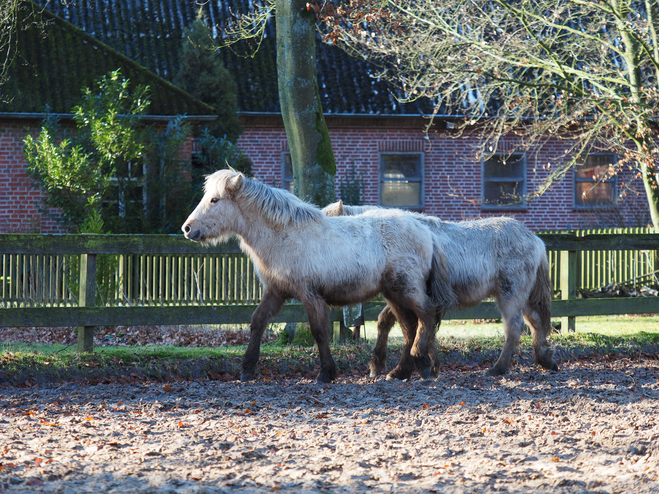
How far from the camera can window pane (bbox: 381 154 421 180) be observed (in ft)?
64.5

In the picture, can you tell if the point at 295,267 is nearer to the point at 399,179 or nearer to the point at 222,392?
the point at 222,392

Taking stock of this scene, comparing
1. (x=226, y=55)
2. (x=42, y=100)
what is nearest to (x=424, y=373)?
(x=42, y=100)

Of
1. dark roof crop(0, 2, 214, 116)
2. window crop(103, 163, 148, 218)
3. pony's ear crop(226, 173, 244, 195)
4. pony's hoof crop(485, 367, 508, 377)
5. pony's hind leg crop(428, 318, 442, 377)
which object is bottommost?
pony's hoof crop(485, 367, 508, 377)

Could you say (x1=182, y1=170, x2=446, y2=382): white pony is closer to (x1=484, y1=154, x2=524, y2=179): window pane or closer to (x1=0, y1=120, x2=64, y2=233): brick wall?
(x1=0, y1=120, x2=64, y2=233): brick wall

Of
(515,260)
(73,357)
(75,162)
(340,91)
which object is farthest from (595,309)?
(340,91)

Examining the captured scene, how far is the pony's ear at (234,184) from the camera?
662cm

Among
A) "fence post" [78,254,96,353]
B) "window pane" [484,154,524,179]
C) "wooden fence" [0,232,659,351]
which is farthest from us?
"window pane" [484,154,524,179]

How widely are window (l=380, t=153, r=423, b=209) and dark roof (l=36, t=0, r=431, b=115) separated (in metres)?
1.34

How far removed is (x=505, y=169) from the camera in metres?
20.1

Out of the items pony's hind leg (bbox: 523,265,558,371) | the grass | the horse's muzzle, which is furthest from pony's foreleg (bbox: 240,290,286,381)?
pony's hind leg (bbox: 523,265,558,371)

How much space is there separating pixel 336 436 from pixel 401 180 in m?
15.3

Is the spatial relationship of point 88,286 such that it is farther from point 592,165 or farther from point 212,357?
point 592,165

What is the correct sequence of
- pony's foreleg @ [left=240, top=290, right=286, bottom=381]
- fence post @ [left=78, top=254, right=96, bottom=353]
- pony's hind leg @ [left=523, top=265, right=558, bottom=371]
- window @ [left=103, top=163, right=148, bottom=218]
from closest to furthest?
pony's foreleg @ [left=240, top=290, right=286, bottom=381]
pony's hind leg @ [left=523, top=265, right=558, bottom=371]
fence post @ [left=78, top=254, right=96, bottom=353]
window @ [left=103, top=163, right=148, bottom=218]

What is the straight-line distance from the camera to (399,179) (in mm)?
19641
